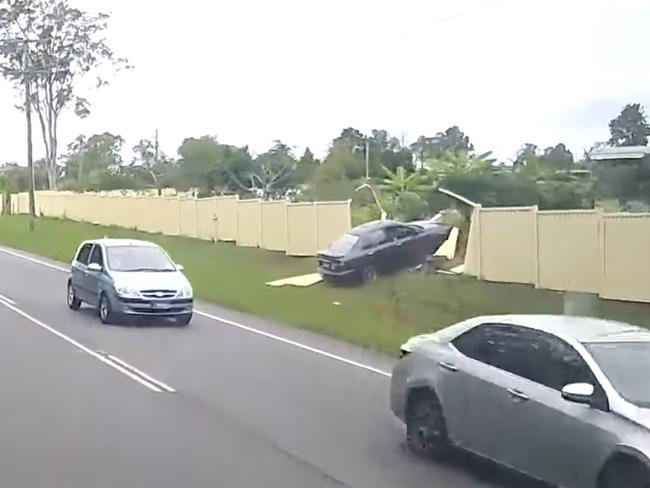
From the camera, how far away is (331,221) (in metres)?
38.8

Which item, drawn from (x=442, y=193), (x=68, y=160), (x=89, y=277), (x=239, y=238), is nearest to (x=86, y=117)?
(x=68, y=160)

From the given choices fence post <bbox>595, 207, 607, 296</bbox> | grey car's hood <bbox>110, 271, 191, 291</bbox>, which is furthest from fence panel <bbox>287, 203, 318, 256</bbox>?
fence post <bbox>595, 207, 607, 296</bbox>

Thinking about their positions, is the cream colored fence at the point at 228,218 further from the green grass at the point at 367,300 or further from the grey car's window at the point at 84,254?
the grey car's window at the point at 84,254

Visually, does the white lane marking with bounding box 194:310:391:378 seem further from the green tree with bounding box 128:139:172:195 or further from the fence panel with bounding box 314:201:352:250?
the green tree with bounding box 128:139:172:195

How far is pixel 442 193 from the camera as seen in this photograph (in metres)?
38.4

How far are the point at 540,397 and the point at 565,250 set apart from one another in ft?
55.4

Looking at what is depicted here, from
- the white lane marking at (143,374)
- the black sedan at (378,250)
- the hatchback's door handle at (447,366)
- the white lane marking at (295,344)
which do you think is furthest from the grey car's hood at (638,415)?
the black sedan at (378,250)

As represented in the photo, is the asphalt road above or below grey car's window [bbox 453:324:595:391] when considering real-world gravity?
below

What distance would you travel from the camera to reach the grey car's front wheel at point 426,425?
10688mm

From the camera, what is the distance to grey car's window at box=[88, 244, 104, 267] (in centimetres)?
2538

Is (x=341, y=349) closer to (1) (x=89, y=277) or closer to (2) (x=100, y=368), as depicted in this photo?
(2) (x=100, y=368)

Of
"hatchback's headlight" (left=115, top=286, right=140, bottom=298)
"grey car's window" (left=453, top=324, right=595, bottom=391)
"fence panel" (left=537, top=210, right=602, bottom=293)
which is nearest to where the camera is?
"grey car's window" (left=453, top=324, right=595, bottom=391)

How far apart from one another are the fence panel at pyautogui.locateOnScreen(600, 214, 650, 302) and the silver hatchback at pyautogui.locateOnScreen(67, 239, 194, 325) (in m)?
8.08

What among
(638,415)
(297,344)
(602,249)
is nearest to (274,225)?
(602,249)
